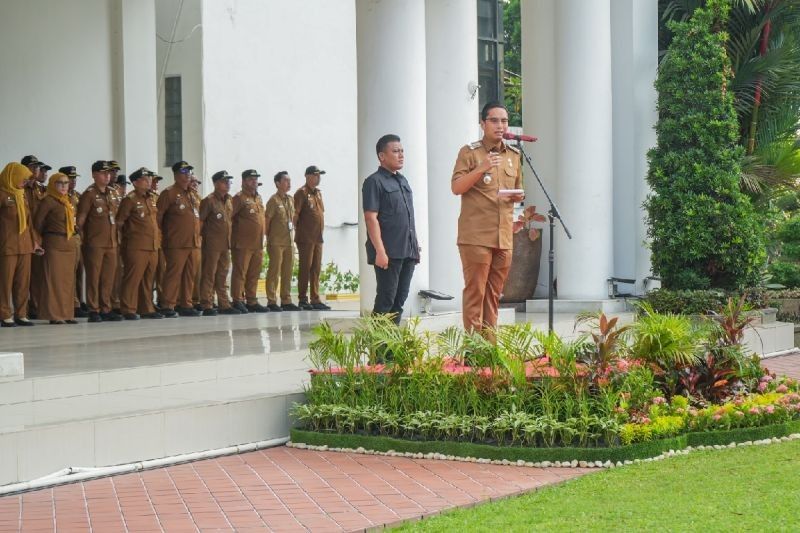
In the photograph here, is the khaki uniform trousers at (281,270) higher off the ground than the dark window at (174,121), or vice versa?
the dark window at (174,121)

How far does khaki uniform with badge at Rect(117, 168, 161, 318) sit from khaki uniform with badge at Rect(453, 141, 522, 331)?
6535mm

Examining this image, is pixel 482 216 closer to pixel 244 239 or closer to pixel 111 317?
pixel 111 317

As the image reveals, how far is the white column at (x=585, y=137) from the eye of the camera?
14727 millimetres

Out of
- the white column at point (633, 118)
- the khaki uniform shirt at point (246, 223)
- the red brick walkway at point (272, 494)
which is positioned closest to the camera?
the red brick walkway at point (272, 494)

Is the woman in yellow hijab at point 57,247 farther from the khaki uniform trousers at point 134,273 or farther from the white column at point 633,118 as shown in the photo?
the white column at point 633,118

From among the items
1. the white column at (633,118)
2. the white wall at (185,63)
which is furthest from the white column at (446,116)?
the white wall at (185,63)

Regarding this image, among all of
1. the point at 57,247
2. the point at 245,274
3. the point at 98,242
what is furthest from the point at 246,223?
the point at 57,247

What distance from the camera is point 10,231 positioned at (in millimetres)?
13188

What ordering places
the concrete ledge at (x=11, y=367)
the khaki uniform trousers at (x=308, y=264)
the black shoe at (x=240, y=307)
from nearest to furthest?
the concrete ledge at (x=11, y=367) < the black shoe at (x=240, y=307) < the khaki uniform trousers at (x=308, y=264)

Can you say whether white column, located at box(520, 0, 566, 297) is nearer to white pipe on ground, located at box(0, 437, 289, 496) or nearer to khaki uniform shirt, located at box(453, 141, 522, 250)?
khaki uniform shirt, located at box(453, 141, 522, 250)

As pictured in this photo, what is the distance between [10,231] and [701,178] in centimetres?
725

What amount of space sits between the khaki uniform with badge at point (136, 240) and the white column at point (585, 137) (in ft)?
15.5

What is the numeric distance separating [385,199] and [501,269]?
3.32 feet

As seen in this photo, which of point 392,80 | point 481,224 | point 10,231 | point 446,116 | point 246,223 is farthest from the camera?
point 246,223
